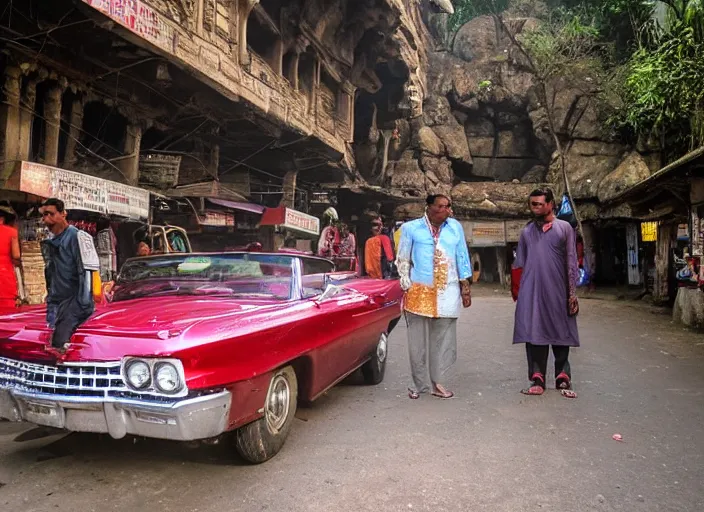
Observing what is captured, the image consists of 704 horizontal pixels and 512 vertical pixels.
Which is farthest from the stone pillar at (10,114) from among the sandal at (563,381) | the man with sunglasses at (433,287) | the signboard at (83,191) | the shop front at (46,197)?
the sandal at (563,381)

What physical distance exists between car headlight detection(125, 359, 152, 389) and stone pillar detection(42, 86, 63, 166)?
6.31 metres

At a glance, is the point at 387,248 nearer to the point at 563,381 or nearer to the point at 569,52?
the point at 563,381

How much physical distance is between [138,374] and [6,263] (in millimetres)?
4178

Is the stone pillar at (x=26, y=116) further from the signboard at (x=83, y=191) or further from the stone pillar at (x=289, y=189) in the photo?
the stone pillar at (x=289, y=189)

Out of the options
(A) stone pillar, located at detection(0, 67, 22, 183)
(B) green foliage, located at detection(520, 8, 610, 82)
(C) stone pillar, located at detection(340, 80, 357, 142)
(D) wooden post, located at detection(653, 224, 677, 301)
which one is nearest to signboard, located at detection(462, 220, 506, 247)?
(B) green foliage, located at detection(520, 8, 610, 82)

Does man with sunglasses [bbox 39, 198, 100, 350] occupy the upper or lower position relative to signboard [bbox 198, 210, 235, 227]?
lower

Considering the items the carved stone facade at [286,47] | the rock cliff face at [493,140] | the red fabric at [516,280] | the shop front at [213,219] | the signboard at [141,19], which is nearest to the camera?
the red fabric at [516,280]

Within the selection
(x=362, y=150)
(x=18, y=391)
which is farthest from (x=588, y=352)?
(x=362, y=150)

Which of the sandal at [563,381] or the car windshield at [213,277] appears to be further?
the sandal at [563,381]

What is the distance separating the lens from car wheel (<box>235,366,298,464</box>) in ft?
10.3

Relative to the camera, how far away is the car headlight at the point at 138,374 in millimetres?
2715

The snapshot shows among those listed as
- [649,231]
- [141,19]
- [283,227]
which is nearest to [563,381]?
[141,19]

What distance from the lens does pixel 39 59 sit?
24.0 ft

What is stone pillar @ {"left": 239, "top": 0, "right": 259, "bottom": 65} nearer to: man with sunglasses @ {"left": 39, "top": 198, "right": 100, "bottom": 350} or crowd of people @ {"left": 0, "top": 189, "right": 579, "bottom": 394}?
crowd of people @ {"left": 0, "top": 189, "right": 579, "bottom": 394}
